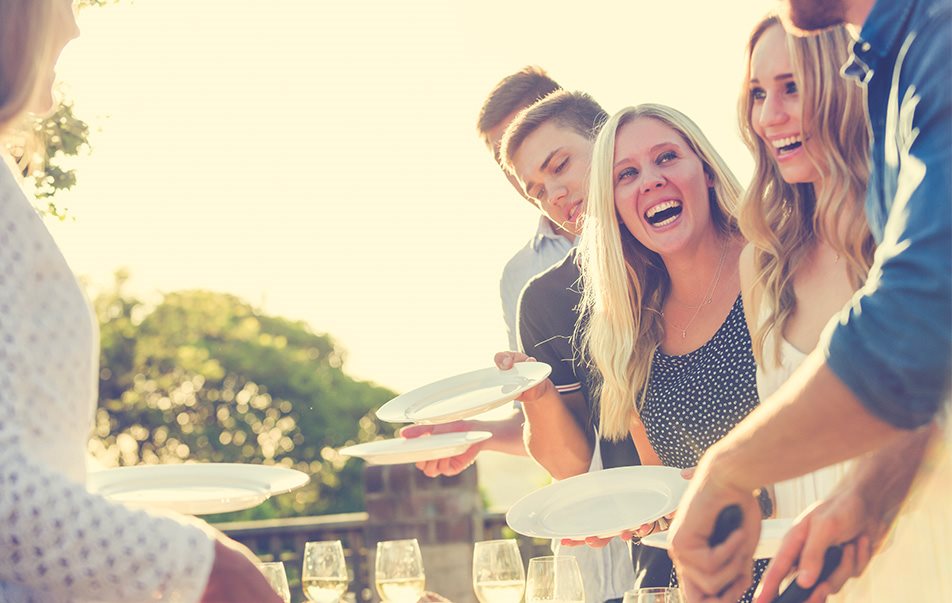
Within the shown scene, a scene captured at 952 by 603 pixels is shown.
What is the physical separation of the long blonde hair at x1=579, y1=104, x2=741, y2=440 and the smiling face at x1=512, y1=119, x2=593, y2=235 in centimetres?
62

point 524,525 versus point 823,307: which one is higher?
point 823,307

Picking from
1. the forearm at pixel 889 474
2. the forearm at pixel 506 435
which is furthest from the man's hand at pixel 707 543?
the forearm at pixel 506 435

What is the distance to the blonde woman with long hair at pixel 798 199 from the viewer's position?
3.04 metres

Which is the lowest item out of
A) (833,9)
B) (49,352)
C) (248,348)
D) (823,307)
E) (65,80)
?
(248,348)

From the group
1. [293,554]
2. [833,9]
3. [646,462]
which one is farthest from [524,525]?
[293,554]

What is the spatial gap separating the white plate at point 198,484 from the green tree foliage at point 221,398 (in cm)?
2208

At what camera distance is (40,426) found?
149 centimetres

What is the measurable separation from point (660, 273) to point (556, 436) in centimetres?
Result: 67

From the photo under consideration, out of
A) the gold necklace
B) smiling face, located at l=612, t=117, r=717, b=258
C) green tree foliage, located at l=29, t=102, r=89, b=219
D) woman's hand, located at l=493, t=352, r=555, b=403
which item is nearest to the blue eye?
smiling face, located at l=612, t=117, r=717, b=258

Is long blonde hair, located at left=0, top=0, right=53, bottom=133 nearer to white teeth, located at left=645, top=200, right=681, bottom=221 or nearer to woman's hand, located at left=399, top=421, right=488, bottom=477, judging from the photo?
white teeth, located at left=645, top=200, right=681, bottom=221

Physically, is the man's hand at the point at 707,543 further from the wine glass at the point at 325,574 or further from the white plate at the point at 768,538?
the wine glass at the point at 325,574

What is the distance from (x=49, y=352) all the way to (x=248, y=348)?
27.0 metres

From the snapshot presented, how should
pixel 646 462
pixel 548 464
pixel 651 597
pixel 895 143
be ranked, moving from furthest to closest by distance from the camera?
pixel 548 464 < pixel 646 462 < pixel 651 597 < pixel 895 143

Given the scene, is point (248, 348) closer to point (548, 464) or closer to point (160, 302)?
point (160, 302)
